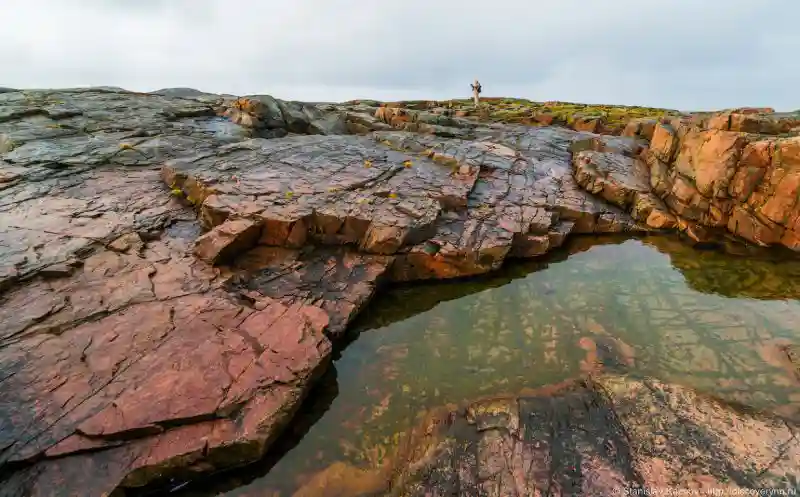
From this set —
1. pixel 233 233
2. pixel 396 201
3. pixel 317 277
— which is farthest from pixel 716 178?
pixel 233 233

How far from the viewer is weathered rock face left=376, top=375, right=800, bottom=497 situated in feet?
22.9

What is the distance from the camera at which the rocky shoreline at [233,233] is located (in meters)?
8.16

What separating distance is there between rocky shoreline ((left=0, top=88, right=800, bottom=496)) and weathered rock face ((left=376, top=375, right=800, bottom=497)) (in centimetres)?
371

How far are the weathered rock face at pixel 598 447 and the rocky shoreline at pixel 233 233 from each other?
3.71 metres

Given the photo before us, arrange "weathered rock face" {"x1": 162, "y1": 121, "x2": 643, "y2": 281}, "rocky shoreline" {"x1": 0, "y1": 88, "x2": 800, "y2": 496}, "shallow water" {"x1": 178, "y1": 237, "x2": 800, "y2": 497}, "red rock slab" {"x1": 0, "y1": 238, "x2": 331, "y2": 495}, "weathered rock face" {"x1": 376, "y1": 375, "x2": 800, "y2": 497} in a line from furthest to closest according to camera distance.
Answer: "weathered rock face" {"x1": 162, "y1": 121, "x2": 643, "y2": 281}, "shallow water" {"x1": 178, "y1": 237, "x2": 800, "y2": 497}, "rocky shoreline" {"x1": 0, "y1": 88, "x2": 800, "y2": 496}, "red rock slab" {"x1": 0, "y1": 238, "x2": 331, "y2": 495}, "weathered rock face" {"x1": 376, "y1": 375, "x2": 800, "y2": 497}

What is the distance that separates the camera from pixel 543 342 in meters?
11.5

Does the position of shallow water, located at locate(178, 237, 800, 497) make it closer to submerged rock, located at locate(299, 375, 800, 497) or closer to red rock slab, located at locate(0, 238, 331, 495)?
submerged rock, located at locate(299, 375, 800, 497)

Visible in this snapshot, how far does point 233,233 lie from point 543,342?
11.0 meters

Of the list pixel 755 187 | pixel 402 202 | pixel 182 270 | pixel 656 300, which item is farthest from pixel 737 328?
pixel 182 270

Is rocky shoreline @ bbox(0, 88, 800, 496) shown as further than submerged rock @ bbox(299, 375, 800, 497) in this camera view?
Yes

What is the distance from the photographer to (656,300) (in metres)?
13.4

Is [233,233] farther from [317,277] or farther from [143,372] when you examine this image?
[143,372]

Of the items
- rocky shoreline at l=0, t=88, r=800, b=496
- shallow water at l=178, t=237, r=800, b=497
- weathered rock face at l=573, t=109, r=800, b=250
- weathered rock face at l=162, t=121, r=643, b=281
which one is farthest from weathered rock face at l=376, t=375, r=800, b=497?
weathered rock face at l=573, t=109, r=800, b=250

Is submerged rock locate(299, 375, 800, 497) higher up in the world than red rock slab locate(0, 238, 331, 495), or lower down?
lower down
